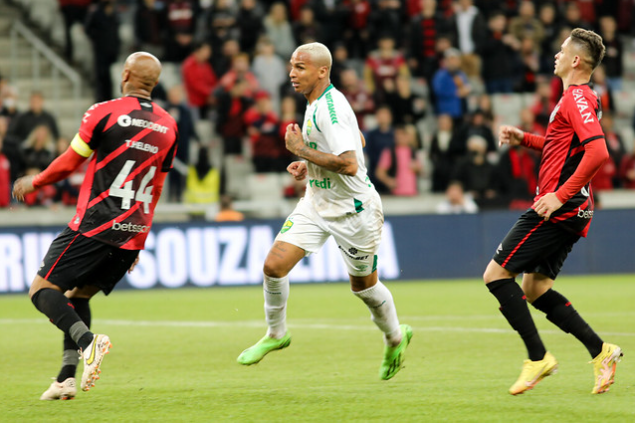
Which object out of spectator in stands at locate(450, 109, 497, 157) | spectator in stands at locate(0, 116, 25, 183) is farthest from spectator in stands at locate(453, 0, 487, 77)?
spectator in stands at locate(0, 116, 25, 183)

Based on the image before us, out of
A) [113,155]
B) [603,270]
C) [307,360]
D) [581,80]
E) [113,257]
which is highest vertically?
[581,80]

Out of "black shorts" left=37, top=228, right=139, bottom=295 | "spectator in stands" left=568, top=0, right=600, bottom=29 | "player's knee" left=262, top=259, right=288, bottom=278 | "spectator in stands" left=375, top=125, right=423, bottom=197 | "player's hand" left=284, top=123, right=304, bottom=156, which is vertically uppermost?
"spectator in stands" left=568, top=0, right=600, bottom=29

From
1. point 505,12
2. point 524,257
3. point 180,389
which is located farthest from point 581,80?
point 505,12

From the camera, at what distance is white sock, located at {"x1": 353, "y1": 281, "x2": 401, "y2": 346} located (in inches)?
286

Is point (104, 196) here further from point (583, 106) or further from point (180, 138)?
point (180, 138)

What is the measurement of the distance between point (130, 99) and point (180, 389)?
198 cm

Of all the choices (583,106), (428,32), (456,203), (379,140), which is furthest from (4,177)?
(583,106)

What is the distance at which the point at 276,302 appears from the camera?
727cm

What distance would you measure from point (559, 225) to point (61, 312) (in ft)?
10.4

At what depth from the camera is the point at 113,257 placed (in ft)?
22.0

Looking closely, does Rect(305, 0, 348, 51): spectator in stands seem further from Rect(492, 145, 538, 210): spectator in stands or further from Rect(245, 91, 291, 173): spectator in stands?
Rect(492, 145, 538, 210): spectator in stands

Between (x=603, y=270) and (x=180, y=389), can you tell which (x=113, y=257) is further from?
(x=603, y=270)

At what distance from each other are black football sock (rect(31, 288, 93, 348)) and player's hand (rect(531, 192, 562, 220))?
114 inches

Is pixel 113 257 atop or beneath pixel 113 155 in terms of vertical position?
beneath
